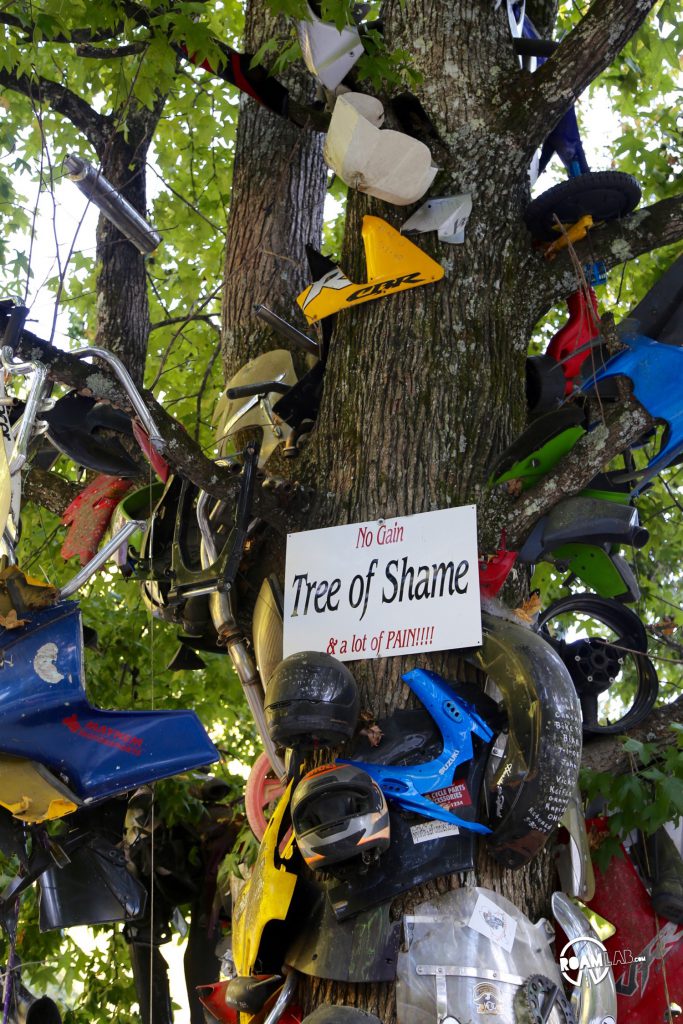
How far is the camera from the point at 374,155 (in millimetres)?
3898

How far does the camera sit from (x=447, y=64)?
14.1 ft

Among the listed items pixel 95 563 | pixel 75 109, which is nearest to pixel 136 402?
pixel 95 563

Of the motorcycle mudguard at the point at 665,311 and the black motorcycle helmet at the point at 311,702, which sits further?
the motorcycle mudguard at the point at 665,311

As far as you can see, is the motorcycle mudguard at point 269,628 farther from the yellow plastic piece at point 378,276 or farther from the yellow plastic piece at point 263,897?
the yellow plastic piece at point 378,276

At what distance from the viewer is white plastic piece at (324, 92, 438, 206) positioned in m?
3.88

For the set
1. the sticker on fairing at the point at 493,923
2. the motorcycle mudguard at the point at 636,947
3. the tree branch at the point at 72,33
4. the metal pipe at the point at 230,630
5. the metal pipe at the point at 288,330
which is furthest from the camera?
the tree branch at the point at 72,33

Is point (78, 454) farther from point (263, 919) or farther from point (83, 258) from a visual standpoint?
point (83, 258)

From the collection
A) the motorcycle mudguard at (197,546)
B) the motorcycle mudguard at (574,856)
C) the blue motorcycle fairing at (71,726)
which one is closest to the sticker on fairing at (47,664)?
the blue motorcycle fairing at (71,726)

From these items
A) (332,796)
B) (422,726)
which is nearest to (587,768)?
(422,726)

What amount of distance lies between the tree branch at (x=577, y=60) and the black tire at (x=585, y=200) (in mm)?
277

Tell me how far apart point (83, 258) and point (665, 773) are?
5.32m

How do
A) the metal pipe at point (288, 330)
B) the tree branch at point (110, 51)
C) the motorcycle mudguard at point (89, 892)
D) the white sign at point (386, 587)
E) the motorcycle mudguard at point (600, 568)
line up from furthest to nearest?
the tree branch at point (110, 51) → the motorcycle mudguard at point (89, 892) → the metal pipe at point (288, 330) → the motorcycle mudguard at point (600, 568) → the white sign at point (386, 587)

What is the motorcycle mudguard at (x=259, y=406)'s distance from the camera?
4047 millimetres

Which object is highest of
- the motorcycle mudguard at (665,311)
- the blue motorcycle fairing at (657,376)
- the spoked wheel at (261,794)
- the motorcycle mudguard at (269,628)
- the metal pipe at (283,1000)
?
the motorcycle mudguard at (665,311)
